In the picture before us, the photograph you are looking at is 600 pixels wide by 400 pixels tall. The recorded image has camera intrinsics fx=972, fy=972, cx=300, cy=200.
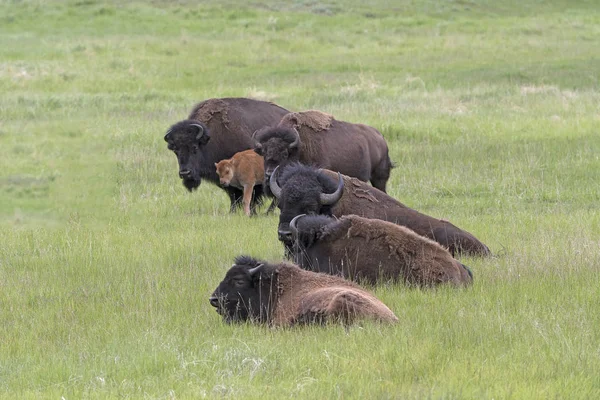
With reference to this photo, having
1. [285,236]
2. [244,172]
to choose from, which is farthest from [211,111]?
[285,236]

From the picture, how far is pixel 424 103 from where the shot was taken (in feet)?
85.3

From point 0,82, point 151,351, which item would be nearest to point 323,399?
point 151,351

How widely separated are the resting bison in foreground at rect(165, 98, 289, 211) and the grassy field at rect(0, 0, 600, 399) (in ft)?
1.65

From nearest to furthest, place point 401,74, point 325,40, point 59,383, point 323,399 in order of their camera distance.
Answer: point 323,399 < point 59,383 < point 401,74 < point 325,40

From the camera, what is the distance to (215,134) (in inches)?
635

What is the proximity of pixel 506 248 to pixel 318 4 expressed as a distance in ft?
146

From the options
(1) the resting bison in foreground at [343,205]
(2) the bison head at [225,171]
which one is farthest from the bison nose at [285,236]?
(2) the bison head at [225,171]

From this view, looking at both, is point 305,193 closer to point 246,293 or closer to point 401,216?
point 401,216

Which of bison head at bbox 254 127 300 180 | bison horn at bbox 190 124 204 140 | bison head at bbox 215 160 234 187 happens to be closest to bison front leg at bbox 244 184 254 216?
bison head at bbox 215 160 234 187

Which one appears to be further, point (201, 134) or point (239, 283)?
point (201, 134)

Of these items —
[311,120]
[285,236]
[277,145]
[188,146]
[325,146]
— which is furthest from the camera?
[188,146]

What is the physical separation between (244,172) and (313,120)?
4.76ft

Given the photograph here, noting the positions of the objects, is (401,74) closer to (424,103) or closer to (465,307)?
(424,103)

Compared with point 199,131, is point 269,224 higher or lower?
lower
